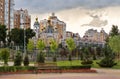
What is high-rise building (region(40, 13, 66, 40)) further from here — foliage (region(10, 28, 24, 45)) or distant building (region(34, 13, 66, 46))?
foliage (region(10, 28, 24, 45))

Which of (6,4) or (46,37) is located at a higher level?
(6,4)

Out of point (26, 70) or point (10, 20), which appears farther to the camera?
point (10, 20)

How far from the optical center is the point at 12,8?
4663 inches

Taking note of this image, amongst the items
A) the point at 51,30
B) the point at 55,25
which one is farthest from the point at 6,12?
the point at 55,25

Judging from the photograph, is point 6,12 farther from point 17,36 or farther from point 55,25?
point 55,25

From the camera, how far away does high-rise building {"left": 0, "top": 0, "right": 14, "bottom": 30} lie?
109 metres

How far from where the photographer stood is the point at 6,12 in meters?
113

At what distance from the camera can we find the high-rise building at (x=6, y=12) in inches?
4309

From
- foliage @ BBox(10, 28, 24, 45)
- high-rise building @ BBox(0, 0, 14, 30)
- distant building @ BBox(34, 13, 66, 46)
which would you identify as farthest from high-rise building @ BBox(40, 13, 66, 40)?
foliage @ BBox(10, 28, 24, 45)

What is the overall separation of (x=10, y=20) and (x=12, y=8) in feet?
14.1

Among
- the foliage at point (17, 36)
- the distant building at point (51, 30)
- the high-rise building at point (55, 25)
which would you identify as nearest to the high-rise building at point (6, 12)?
the distant building at point (51, 30)

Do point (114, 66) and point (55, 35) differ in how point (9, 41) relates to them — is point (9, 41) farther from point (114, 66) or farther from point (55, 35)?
point (55, 35)

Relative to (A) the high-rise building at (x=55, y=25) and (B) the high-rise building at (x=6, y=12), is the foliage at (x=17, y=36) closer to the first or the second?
(B) the high-rise building at (x=6, y=12)

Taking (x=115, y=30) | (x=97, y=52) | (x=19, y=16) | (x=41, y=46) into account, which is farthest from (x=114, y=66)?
(x=19, y=16)
